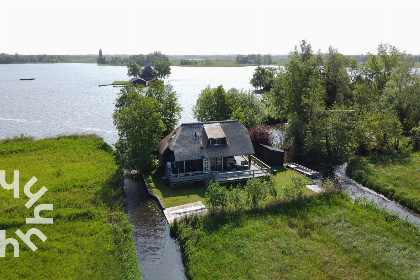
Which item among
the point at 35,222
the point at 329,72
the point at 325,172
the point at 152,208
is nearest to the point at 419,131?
the point at 325,172

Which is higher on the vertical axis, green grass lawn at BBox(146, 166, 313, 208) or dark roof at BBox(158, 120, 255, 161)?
Result: dark roof at BBox(158, 120, 255, 161)

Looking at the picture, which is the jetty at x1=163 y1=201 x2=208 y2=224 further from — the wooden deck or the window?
the window

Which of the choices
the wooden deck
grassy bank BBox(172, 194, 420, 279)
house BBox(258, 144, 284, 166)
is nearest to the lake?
the wooden deck

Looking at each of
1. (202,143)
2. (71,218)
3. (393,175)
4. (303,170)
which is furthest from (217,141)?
(393,175)

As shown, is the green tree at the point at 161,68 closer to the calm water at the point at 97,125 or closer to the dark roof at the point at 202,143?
the calm water at the point at 97,125

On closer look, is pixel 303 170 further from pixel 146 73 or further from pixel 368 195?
pixel 146 73

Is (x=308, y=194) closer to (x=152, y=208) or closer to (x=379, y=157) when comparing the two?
(x=152, y=208)
